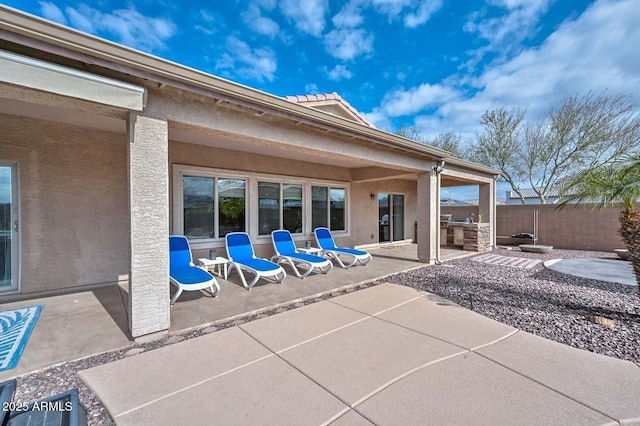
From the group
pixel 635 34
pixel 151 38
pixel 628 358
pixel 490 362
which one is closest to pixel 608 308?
pixel 628 358

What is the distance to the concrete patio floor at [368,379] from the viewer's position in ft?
7.87

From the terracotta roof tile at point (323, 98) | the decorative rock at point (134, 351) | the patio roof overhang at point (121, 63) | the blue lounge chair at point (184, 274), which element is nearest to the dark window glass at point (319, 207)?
the terracotta roof tile at point (323, 98)

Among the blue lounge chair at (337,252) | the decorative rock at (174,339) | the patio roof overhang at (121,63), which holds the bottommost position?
the decorative rock at (174,339)

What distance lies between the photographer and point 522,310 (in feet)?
16.2

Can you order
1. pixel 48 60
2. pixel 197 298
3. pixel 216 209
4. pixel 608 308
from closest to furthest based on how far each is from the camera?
pixel 48 60
pixel 608 308
pixel 197 298
pixel 216 209

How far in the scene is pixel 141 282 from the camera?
3740mm

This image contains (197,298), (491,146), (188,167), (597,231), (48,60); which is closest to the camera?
(48,60)

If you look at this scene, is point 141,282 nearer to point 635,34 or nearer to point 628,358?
point 628,358

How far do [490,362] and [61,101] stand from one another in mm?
5947

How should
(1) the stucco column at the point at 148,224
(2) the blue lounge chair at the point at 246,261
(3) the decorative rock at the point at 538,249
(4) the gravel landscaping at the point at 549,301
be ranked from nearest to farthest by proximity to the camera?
1. (1) the stucco column at the point at 148,224
2. (4) the gravel landscaping at the point at 549,301
3. (2) the blue lounge chair at the point at 246,261
4. (3) the decorative rock at the point at 538,249

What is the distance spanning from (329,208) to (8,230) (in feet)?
28.0

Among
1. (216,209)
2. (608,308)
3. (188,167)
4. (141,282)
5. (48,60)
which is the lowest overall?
(608,308)

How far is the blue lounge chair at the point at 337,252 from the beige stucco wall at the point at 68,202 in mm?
5473

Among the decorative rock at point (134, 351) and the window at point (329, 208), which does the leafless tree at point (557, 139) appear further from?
the decorative rock at point (134, 351)
